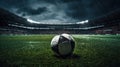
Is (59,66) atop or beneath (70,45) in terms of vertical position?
→ beneath

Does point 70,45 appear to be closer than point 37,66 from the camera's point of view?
No

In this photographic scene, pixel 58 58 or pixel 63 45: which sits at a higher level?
pixel 63 45

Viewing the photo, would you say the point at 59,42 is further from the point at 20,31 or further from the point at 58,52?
the point at 20,31

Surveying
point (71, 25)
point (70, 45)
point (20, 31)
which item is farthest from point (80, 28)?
point (70, 45)

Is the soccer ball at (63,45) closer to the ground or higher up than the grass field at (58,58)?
higher up

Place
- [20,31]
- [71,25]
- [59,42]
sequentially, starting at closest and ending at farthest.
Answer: [59,42] < [20,31] < [71,25]

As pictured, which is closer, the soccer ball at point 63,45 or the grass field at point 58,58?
the grass field at point 58,58

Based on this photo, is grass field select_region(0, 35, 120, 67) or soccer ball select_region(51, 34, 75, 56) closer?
grass field select_region(0, 35, 120, 67)

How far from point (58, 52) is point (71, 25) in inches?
2727

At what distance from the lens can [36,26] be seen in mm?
70812

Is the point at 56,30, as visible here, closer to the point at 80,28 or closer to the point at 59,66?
the point at 80,28

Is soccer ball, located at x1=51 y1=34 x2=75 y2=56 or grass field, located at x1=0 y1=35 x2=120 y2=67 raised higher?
soccer ball, located at x1=51 y1=34 x2=75 y2=56

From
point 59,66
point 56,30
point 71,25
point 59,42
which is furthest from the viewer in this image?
point 56,30

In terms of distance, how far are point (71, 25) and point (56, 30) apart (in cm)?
936
